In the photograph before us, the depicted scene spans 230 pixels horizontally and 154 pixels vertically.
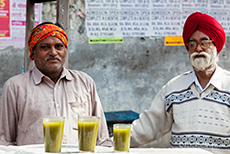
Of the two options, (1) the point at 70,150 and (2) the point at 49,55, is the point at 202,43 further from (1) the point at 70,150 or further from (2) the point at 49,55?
(1) the point at 70,150

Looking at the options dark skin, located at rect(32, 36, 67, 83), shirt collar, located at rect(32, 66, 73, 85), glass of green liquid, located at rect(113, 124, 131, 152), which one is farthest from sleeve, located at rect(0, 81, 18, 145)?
glass of green liquid, located at rect(113, 124, 131, 152)

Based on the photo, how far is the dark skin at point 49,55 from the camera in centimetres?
306

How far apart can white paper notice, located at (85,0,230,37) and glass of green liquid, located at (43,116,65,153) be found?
3.32 meters

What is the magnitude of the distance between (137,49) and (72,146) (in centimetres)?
322

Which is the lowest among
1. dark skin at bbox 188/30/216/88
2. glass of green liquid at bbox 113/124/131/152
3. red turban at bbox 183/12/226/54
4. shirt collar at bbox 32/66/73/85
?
glass of green liquid at bbox 113/124/131/152

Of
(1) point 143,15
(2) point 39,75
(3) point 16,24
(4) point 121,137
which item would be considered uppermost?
(1) point 143,15

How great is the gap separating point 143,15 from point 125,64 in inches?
31.4

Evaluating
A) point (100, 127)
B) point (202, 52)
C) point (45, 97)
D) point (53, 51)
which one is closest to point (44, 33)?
point (53, 51)

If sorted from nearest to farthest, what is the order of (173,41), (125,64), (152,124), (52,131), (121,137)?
(52,131)
(121,137)
(152,124)
(125,64)
(173,41)

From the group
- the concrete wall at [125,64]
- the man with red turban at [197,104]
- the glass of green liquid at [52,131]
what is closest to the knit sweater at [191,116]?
the man with red turban at [197,104]

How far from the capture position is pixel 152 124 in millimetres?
3191

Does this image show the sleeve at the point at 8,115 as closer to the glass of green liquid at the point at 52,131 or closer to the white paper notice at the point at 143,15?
the glass of green liquid at the point at 52,131

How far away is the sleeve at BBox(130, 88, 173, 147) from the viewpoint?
125 inches

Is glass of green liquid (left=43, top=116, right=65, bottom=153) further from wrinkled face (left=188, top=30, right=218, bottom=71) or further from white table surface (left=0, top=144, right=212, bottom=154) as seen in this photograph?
wrinkled face (left=188, top=30, right=218, bottom=71)
